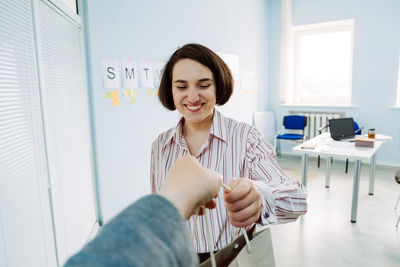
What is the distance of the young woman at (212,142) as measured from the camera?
39.5 inches

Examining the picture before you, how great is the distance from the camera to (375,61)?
468 cm

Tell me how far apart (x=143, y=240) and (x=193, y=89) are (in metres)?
0.85

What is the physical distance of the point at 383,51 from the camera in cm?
459

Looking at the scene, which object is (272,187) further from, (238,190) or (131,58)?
(131,58)

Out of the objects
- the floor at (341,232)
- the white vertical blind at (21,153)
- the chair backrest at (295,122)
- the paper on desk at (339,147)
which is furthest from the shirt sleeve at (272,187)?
the chair backrest at (295,122)

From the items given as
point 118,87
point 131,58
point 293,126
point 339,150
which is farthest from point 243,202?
point 293,126

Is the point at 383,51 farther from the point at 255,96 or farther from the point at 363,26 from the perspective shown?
the point at 255,96

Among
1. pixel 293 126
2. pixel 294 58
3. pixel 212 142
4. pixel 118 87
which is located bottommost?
pixel 293 126

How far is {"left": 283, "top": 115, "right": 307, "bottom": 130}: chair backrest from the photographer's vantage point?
5.24 meters

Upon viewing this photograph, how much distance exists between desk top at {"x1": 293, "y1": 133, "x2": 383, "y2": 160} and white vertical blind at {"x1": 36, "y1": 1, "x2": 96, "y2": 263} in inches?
88.0

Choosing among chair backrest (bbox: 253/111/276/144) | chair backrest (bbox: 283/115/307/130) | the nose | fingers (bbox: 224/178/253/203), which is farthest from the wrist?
chair backrest (bbox: 283/115/307/130)

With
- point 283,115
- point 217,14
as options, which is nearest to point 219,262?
point 217,14

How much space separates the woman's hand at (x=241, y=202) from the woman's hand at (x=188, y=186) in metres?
0.21

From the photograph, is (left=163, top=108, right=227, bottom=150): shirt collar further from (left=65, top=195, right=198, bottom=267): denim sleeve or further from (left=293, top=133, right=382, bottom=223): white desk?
(left=293, top=133, right=382, bottom=223): white desk
